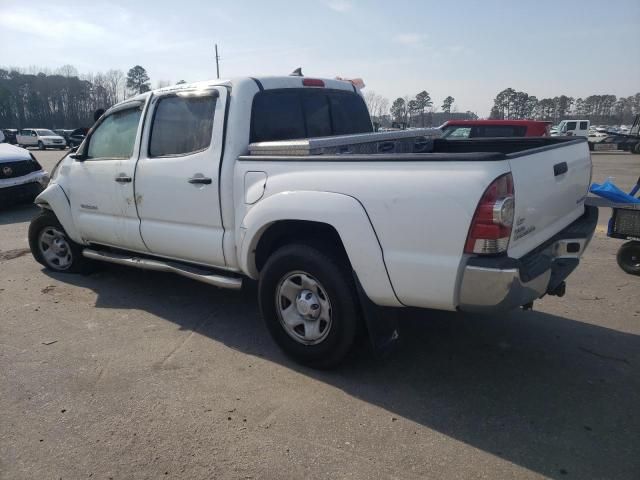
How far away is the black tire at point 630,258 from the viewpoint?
5.41 m

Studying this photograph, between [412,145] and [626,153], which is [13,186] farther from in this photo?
[626,153]

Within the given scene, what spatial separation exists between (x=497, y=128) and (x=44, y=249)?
11.0 m

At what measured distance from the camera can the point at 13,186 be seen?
1013 cm

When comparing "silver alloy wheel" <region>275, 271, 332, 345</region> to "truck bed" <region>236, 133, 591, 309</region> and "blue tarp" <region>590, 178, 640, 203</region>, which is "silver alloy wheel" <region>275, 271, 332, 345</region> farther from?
"blue tarp" <region>590, 178, 640, 203</region>

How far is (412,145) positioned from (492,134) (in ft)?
30.8

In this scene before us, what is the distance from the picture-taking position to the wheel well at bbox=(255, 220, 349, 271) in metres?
3.30

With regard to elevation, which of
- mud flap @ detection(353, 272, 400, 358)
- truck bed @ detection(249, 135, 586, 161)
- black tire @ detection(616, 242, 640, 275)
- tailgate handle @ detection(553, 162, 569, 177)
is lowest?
black tire @ detection(616, 242, 640, 275)

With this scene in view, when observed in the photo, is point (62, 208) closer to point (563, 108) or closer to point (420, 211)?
point (420, 211)

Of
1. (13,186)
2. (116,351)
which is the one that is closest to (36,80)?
(13,186)

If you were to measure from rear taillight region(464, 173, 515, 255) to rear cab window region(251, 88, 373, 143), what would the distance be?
6.44 ft

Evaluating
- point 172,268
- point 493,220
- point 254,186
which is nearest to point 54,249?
point 172,268

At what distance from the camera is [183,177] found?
398cm

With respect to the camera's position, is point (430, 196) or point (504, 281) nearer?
point (504, 281)

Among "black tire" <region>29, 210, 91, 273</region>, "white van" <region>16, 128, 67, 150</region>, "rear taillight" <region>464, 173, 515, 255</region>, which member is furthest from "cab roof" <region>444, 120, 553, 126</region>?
"white van" <region>16, 128, 67, 150</region>
